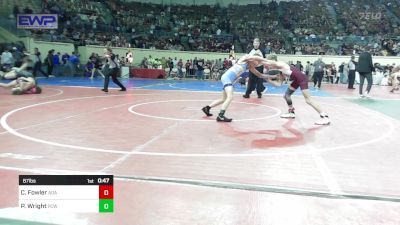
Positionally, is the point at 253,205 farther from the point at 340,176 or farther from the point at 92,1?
the point at 92,1

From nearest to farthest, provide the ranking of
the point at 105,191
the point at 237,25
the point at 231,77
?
the point at 105,191 → the point at 231,77 → the point at 237,25

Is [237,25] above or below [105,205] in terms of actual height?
above

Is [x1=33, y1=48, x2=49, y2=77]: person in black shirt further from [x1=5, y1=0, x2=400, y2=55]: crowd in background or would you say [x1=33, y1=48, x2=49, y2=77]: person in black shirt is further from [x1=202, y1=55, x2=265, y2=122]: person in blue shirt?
[x1=202, y1=55, x2=265, y2=122]: person in blue shirt
